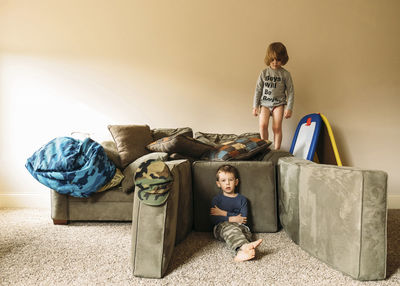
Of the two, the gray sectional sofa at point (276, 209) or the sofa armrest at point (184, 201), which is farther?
the sofa armrest at point (184, 201)

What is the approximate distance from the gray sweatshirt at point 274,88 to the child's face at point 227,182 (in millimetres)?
1158

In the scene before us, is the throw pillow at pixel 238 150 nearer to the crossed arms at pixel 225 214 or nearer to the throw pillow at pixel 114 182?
the crossed arms at pixel 225 214

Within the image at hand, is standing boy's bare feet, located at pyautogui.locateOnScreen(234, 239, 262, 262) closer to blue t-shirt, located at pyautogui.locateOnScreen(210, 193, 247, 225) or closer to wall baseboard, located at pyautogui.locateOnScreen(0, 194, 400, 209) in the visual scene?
blue t-shirt, located at pyautogui.locateOnScreen(210, 193, 247, 225)

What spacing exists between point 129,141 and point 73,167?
0.57 m

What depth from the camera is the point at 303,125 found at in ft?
10.1

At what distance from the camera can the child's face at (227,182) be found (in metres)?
2.08

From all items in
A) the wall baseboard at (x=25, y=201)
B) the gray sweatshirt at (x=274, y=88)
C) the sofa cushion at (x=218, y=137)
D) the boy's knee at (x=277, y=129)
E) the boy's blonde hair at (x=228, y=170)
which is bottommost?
the wall baseboard at (x=25, y=201)

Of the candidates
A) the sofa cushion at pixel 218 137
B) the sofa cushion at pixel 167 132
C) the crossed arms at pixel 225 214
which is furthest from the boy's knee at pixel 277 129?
the crossed arms at pixel 225 214

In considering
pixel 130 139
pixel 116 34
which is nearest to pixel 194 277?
pixel 130 139

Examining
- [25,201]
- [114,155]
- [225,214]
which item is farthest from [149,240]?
[25,201]

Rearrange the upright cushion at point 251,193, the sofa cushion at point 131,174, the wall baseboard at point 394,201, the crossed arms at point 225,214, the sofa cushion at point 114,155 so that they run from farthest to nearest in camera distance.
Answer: the wall baseboard at point 394,201, the sofa cushion at point 114,155, the sofa cushion at point 131,174, the upright cushion at point 251,193, the crossed arms at point 225,214

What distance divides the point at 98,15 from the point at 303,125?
248 cm

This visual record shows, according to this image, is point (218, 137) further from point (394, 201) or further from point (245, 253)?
point (394, 201)

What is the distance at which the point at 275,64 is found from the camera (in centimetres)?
295
